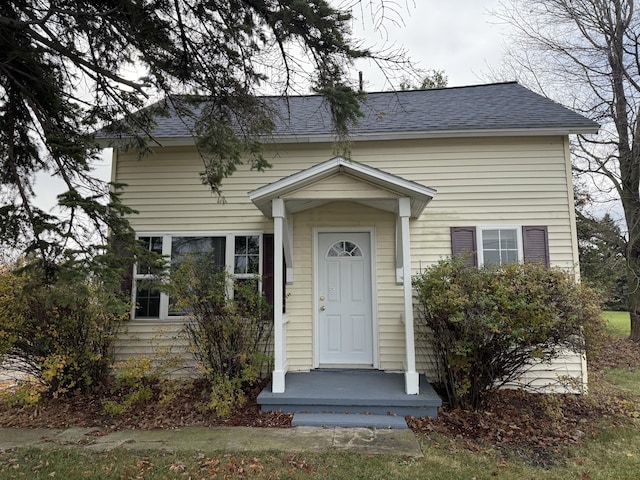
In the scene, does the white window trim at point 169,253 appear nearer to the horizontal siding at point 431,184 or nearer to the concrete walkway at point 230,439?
the horizontal siding at point 431,184

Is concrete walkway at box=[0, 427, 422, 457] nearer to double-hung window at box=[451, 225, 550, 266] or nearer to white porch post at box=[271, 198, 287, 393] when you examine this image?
white porch post at box=[271, 198, 287, 393]

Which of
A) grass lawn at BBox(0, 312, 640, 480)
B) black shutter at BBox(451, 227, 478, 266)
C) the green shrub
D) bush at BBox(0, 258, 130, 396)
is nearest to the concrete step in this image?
grass lawn at BBox(0, 312, 640, 480)

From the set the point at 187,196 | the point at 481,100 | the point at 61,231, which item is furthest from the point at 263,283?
the point at 481,100

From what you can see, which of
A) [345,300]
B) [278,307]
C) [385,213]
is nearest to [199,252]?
[278,307]

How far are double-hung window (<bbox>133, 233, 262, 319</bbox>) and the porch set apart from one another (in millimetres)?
2017

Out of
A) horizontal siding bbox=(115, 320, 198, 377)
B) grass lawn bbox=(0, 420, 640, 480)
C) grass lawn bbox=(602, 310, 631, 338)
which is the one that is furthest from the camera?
grass lawn bbox=(602, 310, 631, 338)

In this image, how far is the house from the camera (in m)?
6.19

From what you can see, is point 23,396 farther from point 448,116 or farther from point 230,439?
point 448,116

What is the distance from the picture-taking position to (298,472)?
137 inches

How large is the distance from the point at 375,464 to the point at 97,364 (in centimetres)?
440

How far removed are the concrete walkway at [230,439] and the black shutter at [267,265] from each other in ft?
7.46

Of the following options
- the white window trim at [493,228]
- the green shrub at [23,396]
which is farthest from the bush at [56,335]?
the white window trim at [493,228]

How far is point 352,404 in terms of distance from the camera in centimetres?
474

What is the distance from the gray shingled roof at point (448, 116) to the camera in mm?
6266
